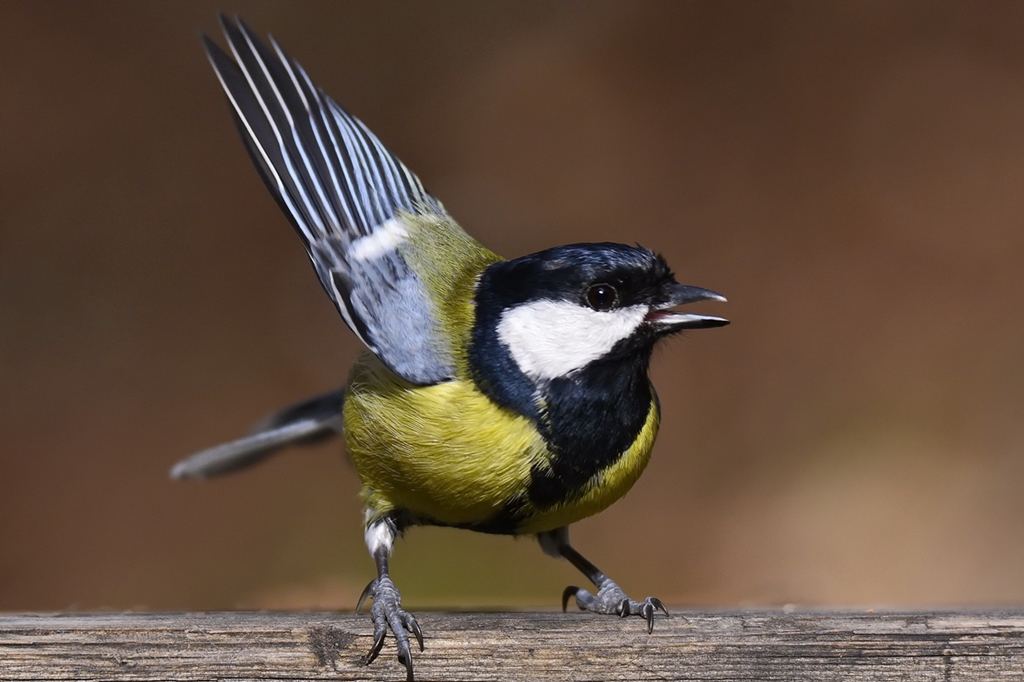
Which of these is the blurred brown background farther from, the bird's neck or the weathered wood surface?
the weathered wood surface

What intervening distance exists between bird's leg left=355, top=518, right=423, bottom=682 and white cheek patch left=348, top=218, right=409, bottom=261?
1.88ft

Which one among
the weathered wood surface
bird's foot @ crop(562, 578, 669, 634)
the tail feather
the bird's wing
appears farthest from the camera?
the tail feather

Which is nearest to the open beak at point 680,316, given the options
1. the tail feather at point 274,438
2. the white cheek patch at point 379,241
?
the white cheek patch at point 379,241

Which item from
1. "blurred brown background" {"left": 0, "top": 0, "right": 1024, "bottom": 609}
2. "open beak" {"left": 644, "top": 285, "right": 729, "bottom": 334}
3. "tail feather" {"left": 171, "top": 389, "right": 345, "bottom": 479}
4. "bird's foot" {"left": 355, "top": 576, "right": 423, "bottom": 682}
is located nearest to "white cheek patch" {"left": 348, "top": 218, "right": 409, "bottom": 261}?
"tail feather" {"left": 171, "top": 389, "right": 345, "bottom": 479}

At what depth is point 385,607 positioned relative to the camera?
1822mm

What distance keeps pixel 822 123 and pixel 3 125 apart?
139 inches

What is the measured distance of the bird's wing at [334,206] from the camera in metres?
2.10

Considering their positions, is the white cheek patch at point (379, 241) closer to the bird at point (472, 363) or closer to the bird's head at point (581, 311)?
the bird at point (472, 363)

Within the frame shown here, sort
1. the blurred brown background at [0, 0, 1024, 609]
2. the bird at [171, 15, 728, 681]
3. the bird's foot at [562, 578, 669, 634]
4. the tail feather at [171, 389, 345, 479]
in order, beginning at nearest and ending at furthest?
the bird's foot at [562, 578, 669, 634] < the bird at [171, 15, 728, 681] < the tail feather at [171, 389, 345, 479] < the blurred brown background at [0, 0, 1024, 609]

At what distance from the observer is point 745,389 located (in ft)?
15.2

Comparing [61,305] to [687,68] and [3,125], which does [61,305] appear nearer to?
[3,125]

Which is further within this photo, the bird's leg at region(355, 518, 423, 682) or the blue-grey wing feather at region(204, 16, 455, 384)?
the blue-grey wing feather at region(204, 16, 455, 384)

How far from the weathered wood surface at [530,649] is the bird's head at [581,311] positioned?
517mm

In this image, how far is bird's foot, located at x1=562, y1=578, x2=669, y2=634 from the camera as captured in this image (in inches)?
72.5
